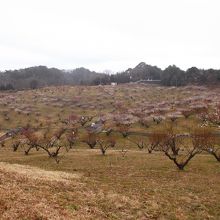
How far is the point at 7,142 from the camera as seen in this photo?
95.9m

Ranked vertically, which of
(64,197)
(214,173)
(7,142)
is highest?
(64,197)

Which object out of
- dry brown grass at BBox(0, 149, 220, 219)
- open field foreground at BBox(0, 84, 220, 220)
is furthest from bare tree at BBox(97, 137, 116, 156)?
dry brown grass at BBox(0, 149, 220, 219)

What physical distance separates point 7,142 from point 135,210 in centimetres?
7210

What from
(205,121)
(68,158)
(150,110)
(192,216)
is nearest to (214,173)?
(192,216)

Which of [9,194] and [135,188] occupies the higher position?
[9,194]

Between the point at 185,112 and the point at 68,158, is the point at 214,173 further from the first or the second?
the point at 185,112

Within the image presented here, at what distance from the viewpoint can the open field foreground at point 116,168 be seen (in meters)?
27.8

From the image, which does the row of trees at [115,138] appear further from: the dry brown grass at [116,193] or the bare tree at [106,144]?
the dry brown grass at [116,193]

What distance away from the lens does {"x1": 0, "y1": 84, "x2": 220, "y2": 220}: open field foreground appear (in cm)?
2778

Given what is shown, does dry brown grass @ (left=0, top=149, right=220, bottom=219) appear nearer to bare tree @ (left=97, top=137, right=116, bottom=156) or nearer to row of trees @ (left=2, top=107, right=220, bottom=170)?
row of trees @ (left=2, top=107, right=220, bottom=170)

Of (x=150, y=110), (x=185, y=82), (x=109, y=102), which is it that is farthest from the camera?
(x=185, y=82)

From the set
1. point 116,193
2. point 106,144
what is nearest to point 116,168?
point 116,193

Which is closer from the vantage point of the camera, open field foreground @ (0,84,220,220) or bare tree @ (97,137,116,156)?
open field foreground @ (0,84,220,220)

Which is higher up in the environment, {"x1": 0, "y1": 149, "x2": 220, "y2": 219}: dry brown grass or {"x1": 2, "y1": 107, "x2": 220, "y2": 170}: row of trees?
{"x1": 0, "y1": 149, "x2": 220, "y2": 219}: dry brown grass
